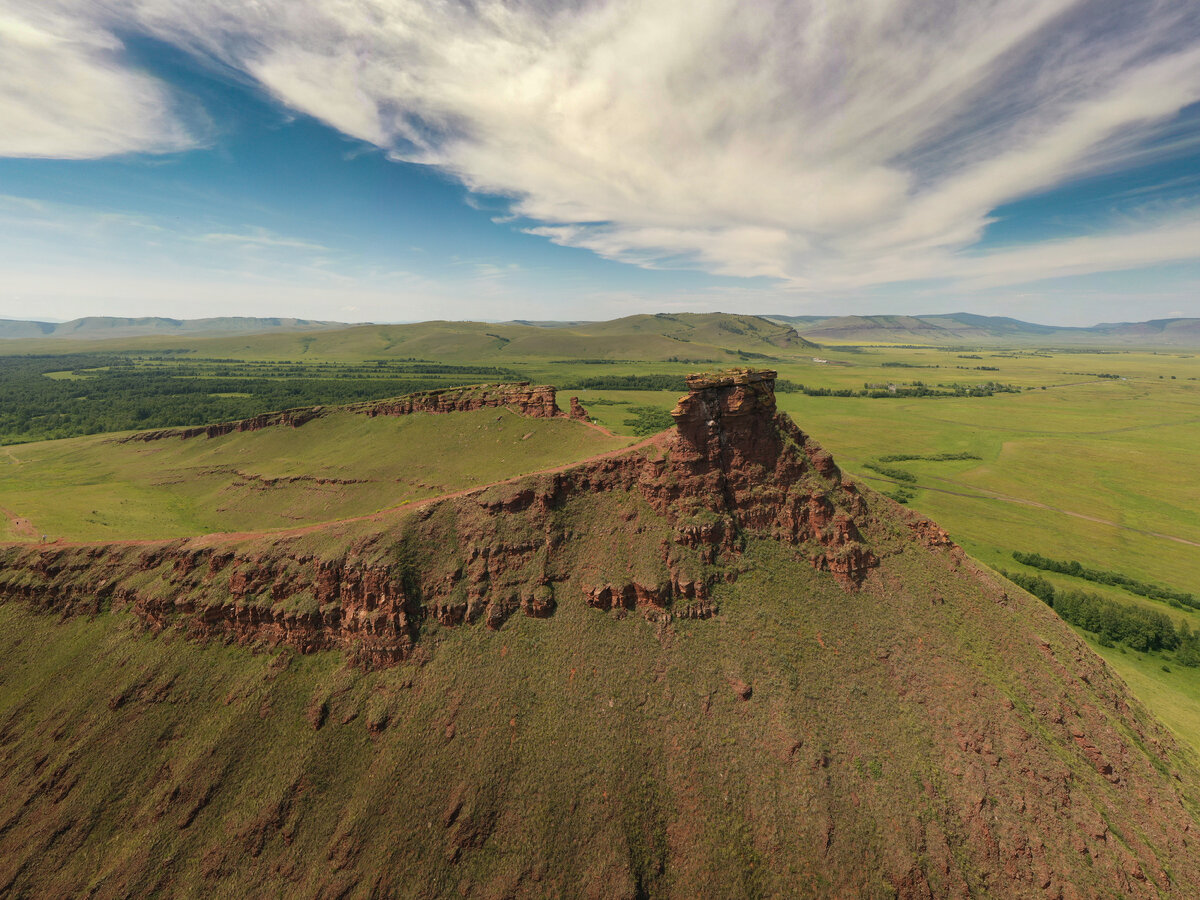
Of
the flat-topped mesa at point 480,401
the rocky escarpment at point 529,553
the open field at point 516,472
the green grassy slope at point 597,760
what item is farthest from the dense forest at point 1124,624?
the flat-topped mesa at point 480,401

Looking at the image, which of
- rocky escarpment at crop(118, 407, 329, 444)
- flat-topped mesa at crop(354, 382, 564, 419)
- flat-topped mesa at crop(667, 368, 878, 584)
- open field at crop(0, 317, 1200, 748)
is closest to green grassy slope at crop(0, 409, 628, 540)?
open field at crop(0, 317, 1200, 748)

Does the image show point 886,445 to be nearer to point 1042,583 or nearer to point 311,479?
point 1042,583

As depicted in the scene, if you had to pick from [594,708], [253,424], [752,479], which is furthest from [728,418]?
[253,424]

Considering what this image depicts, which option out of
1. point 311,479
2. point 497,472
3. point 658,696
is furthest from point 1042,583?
point 311,479

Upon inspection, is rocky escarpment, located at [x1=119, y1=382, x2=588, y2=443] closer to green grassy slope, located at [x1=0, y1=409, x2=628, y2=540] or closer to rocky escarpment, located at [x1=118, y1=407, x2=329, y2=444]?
rocky escarpment, located at [x1=118, y1=407, x2=329, y2=444]

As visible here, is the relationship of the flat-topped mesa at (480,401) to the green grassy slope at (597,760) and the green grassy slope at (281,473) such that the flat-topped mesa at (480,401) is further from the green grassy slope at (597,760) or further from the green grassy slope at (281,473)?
the green grassy slope at (597,760)

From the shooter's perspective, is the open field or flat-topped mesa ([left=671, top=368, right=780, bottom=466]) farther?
the open field
